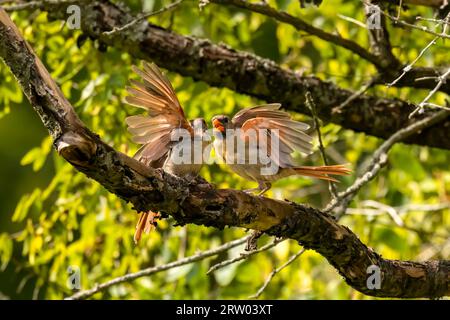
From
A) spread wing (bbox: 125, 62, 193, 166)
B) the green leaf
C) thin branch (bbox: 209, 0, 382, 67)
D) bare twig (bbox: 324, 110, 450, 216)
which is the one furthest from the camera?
the green leaf

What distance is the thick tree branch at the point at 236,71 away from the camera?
171 inches

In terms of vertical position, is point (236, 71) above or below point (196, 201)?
above

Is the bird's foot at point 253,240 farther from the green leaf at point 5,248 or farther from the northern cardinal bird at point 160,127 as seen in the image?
the green leaf at point 5,248

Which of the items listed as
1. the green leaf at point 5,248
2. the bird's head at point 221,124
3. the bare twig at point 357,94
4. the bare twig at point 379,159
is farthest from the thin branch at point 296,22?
the green leaf at point 5,248

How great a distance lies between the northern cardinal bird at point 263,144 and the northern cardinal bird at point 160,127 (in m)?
0.18

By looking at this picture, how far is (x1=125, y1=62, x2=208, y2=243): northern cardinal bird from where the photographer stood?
318cm

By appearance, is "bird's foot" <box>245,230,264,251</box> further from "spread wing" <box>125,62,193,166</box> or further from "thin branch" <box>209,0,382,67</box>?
"thin branch" <box>209,0,382,67</box>

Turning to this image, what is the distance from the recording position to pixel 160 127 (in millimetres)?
3340

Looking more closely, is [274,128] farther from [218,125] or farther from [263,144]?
[218,125]

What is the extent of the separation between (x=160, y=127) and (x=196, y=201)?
642 millimetres

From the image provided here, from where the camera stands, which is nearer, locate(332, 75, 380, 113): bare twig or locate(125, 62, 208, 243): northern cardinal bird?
locate(125, 62, 208, 243): northern cardinal bird

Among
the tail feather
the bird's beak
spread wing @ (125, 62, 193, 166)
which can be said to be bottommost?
the tail feather

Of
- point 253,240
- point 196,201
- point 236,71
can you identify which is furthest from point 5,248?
point 196,201

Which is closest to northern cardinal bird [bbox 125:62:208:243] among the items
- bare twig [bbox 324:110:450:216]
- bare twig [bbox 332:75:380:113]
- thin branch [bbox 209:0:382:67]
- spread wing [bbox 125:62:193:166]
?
spread wing [bbox 125:62:193:166]
